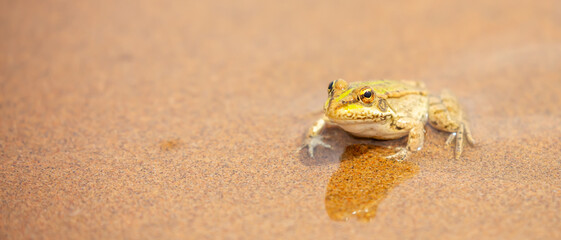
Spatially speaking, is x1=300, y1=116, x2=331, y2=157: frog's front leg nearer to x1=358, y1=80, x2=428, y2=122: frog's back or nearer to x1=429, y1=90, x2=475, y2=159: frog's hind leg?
x1=358, y1=80, x2=428, y2=122: frog's back

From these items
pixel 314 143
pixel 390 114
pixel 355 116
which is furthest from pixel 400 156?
pixel 314 143

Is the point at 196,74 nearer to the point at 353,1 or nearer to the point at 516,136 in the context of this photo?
the point at 353,1

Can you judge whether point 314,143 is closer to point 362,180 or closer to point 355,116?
point 355,116

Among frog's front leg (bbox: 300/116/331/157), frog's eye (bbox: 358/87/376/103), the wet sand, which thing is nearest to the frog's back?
frog's eye (bbox: 358/87/376/103)

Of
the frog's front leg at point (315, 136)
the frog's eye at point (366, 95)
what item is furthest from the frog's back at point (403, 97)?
the frog's front leg at point (315, 136)

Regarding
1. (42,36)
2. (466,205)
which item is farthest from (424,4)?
(42,36)

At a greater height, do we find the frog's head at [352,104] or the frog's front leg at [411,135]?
the frog's head at [352,104]

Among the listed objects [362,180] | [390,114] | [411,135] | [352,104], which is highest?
[352,104]

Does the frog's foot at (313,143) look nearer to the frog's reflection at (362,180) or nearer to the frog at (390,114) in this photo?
the frog at (390,114)
